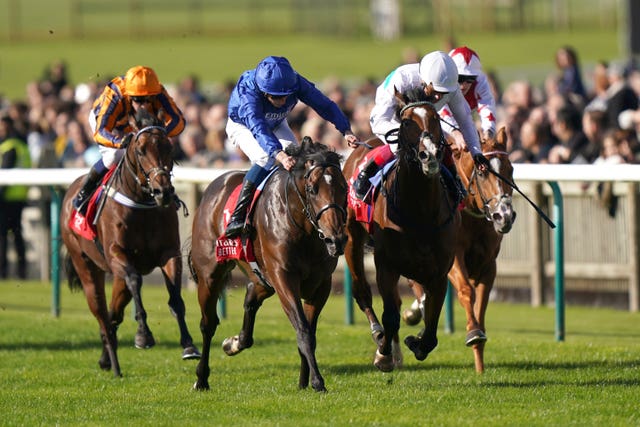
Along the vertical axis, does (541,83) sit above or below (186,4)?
below

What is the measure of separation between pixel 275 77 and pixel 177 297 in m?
1.69

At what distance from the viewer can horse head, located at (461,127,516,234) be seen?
762 cm

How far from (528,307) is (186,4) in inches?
1453

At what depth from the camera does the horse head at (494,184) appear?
25.0ft

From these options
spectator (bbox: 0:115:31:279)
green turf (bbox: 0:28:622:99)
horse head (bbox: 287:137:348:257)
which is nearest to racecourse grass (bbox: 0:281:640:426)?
horse head (bbox: 287:137:348:257)

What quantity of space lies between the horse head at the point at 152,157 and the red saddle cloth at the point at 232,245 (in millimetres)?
374

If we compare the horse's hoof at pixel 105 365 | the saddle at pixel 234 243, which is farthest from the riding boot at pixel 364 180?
the horse's hoof at pixel 105 365

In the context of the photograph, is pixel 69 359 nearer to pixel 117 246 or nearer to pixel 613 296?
pixel 117 246

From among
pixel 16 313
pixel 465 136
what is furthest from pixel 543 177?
pixel 16 313

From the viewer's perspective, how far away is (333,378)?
8297 mm

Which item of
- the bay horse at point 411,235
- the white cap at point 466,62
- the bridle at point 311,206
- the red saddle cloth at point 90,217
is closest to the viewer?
the bridle at point 311,206

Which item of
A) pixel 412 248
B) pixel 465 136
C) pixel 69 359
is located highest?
pixel 465 136

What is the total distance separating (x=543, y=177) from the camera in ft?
31.5

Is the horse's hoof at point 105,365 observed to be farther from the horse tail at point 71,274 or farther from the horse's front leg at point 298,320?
the horse's front leg at point 298,320
